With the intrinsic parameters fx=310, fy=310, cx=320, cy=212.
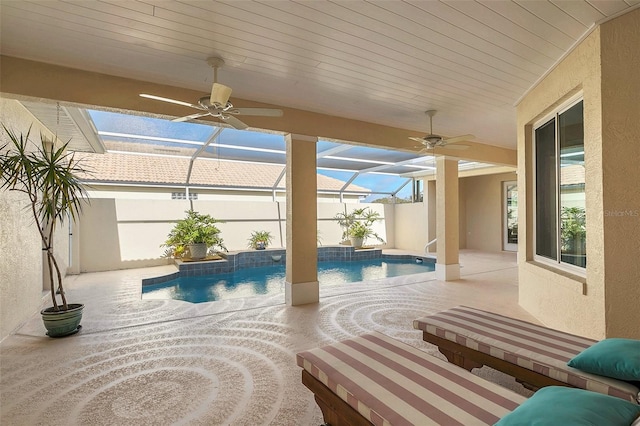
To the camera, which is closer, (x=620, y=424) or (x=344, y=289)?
(x=620, y=424)

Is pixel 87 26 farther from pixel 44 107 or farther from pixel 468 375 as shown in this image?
pixel 468 375

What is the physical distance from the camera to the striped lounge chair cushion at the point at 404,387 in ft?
4.72

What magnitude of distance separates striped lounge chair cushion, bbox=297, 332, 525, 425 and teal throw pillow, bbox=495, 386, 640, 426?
0.22 meters

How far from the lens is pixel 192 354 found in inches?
118

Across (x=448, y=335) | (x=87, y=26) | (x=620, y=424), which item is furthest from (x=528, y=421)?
(x=87, y=26)

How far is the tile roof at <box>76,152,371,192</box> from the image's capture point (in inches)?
318

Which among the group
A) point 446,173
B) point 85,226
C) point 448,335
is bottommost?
point 448,335

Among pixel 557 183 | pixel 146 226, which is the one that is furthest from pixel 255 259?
pixel 557 183

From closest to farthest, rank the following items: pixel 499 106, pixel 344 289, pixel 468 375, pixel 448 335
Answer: pixel 468 375 < pixel 448 335 < pixel 499 106 < pixel 344 289

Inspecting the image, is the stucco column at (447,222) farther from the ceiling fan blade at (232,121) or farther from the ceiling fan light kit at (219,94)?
the ceiling fan light kit at (219,94)

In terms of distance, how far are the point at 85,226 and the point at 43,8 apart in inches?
251

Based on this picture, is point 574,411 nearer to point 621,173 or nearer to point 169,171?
point 621,173

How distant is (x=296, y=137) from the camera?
4.68m

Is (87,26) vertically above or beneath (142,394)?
above
